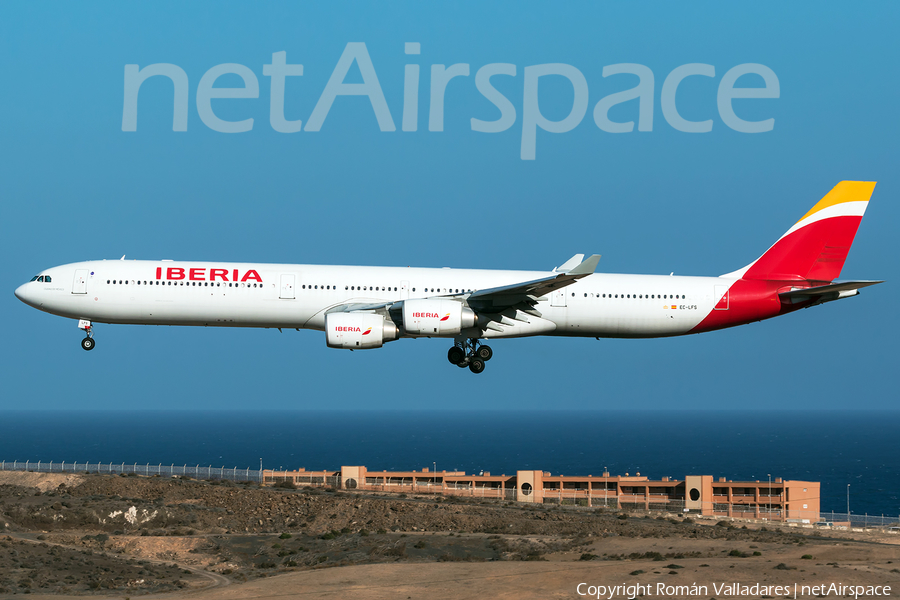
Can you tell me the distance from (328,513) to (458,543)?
15872mm

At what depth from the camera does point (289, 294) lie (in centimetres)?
4219

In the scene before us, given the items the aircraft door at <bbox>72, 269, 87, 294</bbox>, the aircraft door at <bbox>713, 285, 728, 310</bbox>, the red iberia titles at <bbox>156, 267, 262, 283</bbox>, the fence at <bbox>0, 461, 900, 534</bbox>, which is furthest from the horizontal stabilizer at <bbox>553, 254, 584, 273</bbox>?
the fence at <bbox>0, 461, 900, 534</bbox>

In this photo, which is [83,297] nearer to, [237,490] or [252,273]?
[252,273]

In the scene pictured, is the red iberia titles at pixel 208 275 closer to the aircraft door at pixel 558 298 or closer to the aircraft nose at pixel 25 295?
the aircraft nose at pixel 25 295

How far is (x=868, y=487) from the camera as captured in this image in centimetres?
17700

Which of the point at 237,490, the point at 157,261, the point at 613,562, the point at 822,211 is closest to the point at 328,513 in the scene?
the point at 237,490

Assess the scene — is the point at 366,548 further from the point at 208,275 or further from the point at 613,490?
the point at 613,490

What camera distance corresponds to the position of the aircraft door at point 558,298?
43656 mm

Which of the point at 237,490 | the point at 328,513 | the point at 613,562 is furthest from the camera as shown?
the point at 237,490

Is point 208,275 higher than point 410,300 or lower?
higher

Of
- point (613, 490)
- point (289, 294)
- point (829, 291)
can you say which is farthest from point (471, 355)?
point (613, 490)

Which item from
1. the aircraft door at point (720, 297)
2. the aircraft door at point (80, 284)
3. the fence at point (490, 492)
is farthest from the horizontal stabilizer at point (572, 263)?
the fence at point (490, 492)

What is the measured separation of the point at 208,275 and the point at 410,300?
9.79 metres

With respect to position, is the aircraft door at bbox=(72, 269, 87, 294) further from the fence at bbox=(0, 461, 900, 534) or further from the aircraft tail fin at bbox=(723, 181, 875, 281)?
the fence at bbox=(0, 461, 900, 534)
